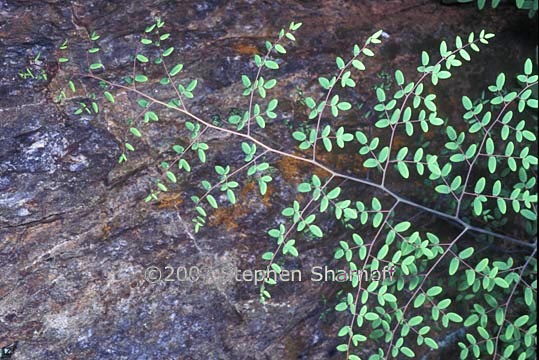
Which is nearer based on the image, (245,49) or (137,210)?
(137,210)

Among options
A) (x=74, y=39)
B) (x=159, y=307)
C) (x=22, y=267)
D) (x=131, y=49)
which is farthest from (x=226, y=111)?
(x=22, y=267)

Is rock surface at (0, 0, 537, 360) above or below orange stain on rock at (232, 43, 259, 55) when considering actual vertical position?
below

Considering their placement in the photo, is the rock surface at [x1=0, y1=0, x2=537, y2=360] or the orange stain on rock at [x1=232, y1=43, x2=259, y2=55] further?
the orange stain on rock at [x1=232, y1=43, x2=259, y2=55]

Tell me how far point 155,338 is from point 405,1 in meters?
1.62

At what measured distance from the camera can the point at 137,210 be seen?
2.12 m

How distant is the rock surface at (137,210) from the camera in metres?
2.03

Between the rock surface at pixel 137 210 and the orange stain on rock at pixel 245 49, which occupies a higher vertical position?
the orange stain on rock at pixel 245 49

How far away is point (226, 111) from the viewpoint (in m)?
2.20

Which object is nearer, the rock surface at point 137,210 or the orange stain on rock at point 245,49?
the rock surface at point 137,210

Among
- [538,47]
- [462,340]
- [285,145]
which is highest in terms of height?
[538,47]

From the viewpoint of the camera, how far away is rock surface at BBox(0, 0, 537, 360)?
6.65 feet

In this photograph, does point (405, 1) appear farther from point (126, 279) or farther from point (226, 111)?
point (126, 279)

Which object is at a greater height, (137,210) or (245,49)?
(245,49)

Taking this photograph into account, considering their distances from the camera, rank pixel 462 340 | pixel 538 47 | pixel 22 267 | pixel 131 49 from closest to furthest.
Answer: pixel 22 267 < pixel 131 49 < pixel 462 340 < pixel 538 47
